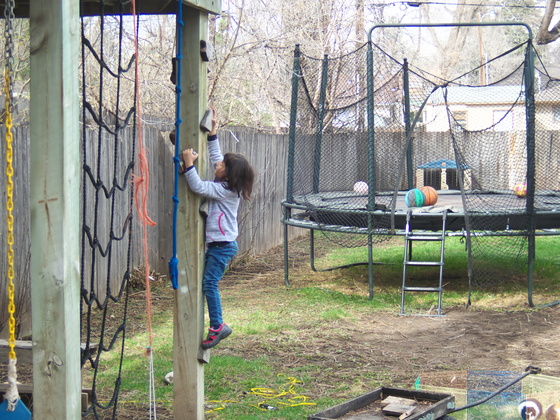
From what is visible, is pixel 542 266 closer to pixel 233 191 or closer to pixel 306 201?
pixel 306 201

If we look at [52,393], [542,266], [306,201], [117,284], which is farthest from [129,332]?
[542,266]

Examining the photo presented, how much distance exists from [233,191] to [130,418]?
4.97 ft

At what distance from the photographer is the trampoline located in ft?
26.7

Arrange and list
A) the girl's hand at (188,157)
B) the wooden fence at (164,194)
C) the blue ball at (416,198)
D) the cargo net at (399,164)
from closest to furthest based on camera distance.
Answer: the girl's hand at (188,157) → the wooden fence at (164,194) → the cargo net at (399,164) → the blue ball at (416,198)

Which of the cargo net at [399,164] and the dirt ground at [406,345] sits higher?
the cargo net at [399,164]

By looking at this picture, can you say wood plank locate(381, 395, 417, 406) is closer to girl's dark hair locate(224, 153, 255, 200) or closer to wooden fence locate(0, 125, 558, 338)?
girl's dark hair locate(224, 153, 255, 200)

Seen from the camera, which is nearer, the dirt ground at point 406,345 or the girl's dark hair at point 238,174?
the girl's dark hair at point 238,174

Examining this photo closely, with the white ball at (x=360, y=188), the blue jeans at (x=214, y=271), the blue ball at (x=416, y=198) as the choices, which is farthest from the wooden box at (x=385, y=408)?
the white ball at (x=360, y=188)

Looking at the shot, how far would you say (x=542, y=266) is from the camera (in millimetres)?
10320

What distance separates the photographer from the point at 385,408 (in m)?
4.02

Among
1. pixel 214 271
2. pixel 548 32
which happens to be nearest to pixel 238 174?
pixel 214 271

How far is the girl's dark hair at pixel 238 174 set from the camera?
15.5 ft

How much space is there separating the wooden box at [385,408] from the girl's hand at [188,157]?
151 cm

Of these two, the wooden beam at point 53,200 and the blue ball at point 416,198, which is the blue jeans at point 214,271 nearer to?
the wooden beam at point 53,200
